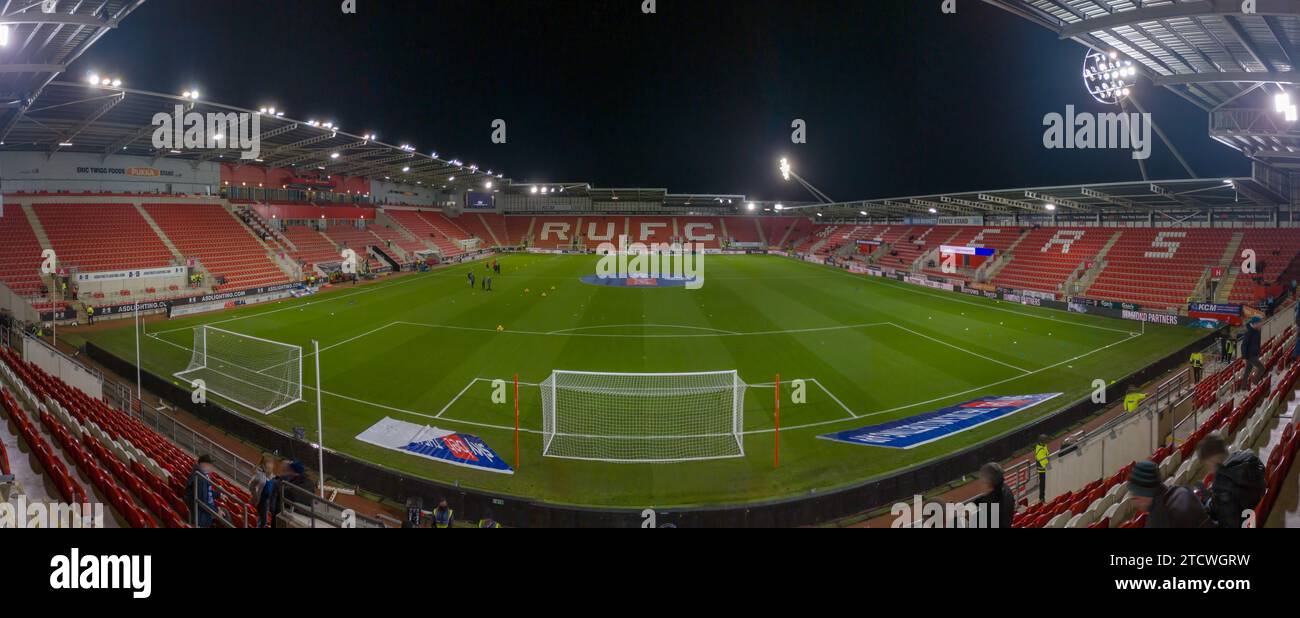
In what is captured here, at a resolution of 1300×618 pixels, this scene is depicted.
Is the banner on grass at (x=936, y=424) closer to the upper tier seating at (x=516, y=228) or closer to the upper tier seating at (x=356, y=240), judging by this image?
the upper tier seating at (x=356, y=240)

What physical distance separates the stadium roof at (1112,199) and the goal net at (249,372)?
38.1 m

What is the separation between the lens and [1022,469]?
11.9 m

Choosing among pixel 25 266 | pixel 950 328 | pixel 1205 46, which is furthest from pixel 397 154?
pixel 1205 46

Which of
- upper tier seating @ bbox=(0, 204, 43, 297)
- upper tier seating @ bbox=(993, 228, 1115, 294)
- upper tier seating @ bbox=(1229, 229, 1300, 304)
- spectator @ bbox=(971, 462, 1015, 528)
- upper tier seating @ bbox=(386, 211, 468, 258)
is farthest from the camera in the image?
upper tier seating @ bbox=(386, 211, 468, 258)

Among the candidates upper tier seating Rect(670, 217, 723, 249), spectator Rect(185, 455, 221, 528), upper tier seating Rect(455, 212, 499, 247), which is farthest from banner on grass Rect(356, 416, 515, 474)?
upper tier seating Rect(670, 217, 723, 249)

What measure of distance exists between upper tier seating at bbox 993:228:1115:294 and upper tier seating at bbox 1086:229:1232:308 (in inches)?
68.3

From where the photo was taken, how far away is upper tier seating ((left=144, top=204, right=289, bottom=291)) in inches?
1455

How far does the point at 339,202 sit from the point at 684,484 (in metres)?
59.7

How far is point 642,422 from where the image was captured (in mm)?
15109

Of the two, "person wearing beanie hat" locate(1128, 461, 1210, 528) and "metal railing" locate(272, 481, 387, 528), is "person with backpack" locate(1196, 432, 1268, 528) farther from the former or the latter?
"metal railing" locate(272, 481, 387, 528)

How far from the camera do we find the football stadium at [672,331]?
9938 mm

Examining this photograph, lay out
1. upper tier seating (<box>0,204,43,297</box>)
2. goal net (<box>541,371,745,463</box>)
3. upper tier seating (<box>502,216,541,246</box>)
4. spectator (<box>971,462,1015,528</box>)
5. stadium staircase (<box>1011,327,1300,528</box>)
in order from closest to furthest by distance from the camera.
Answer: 1. spectator (<box>971,462,1015,528</box>)
2. stadium staircase (<box>1011,327,1300,528</box>)
3. goal net (<box>541,371,745,463</box>)
4. upper tier seating (<box>0,204,43,297</box>)
5. upper tier seating (<box>502,216,541,246</box>)

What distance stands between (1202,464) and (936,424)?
7.64m

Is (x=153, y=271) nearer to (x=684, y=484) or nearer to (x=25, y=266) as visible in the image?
(x=25, y=266)
